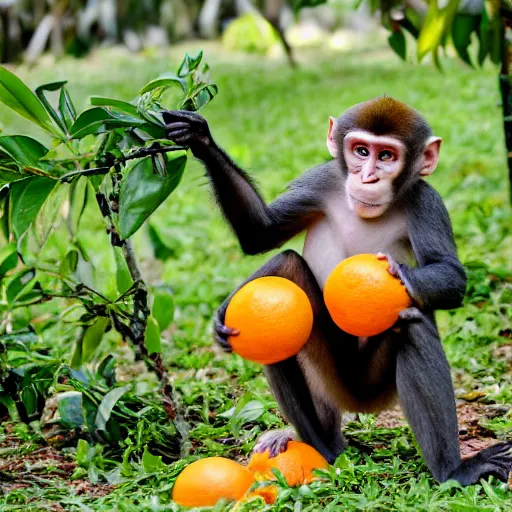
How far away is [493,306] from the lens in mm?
5215

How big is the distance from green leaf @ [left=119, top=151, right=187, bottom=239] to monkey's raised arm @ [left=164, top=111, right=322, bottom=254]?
0.49 feet

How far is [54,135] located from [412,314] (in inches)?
56.3

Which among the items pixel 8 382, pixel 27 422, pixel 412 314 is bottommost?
pixel 27 422

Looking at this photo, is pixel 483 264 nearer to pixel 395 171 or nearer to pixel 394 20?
pixel 394 20

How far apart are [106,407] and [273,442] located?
74 cm

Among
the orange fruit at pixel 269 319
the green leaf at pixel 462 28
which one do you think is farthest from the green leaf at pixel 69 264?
the green leaf at pixel 462 28

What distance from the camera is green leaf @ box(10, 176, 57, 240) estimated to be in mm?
3160

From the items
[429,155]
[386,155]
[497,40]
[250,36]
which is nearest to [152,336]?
[386,155]

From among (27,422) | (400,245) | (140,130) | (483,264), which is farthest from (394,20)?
(27,422)

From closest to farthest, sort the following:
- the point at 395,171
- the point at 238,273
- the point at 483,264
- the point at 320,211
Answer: the point at 395,171
the point at 320,211
the point at 483,264
the point at 238,273

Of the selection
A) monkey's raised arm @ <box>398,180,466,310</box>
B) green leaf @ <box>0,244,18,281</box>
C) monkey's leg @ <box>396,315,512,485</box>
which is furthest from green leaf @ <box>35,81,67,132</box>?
monkey's leg @ <box>396,315,512,485</box>

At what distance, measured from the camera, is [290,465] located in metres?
3.22

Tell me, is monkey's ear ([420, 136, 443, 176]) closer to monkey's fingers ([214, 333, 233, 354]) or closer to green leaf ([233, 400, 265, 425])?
monkey's fingers ([214, 333, 233, 354])

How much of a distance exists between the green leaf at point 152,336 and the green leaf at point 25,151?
0.68 metres
